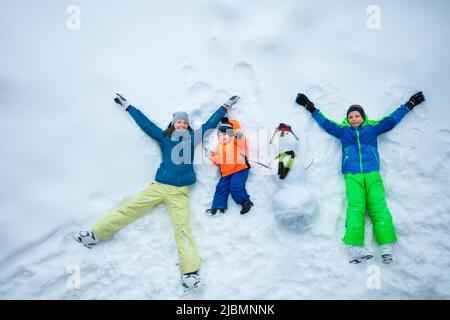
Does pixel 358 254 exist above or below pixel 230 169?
below

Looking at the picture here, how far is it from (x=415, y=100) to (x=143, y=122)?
310cm

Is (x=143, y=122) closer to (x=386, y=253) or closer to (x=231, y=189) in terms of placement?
(x=231, y=189)

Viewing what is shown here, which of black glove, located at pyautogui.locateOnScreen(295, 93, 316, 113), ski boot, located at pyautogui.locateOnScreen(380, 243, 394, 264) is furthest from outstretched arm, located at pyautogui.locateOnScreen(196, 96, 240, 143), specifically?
ski boot, located at pyautogui.locateOnScreen(380, 243, 394, 264)

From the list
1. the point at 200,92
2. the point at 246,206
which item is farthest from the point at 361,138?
the point at 200,92

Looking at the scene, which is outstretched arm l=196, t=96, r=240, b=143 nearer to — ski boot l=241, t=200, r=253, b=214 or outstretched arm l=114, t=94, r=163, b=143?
outstretched arm l=114, t=94, r=163, b=143

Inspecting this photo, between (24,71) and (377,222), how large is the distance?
434 centimetres

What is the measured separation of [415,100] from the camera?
378 cm

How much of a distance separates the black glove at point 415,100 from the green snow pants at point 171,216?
8.81ft

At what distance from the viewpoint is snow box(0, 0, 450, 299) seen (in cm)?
345

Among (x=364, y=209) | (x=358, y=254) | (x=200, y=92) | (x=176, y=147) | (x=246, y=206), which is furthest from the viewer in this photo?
(x=200, y=92)

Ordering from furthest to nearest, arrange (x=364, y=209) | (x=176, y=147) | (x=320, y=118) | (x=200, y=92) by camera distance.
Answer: (x=200, y=92)
(x=320, y=118)
(x=176, y=147)
(x=364, y=209)

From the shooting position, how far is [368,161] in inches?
140

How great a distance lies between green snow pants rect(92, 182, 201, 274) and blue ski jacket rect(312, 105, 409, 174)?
70.3 inches

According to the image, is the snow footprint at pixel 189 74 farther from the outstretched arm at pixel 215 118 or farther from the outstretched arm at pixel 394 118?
the outstretched arm at pixel 394 118
